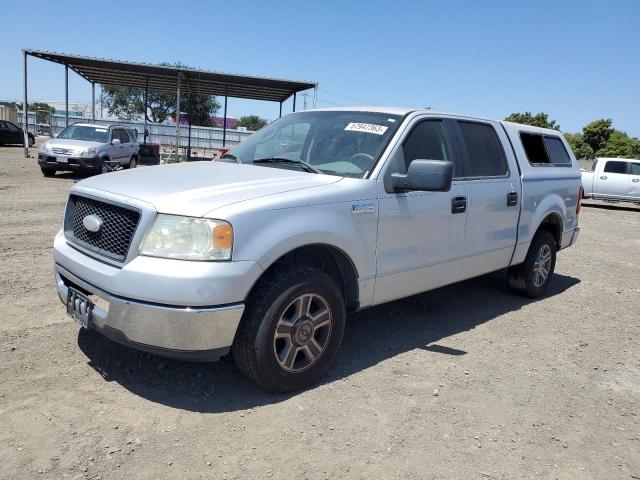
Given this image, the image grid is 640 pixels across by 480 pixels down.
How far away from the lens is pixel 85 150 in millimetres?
14453

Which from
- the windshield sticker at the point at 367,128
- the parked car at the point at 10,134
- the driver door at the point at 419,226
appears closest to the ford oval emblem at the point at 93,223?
the driver door at the point at 419,226

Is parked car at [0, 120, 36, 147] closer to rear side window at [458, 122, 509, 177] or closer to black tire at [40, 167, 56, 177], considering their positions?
black tire at [40, 167, 56, 177]

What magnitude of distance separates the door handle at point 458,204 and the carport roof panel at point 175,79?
1608 centimetres

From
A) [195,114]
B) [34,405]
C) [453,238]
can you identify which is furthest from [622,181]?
[195,114]

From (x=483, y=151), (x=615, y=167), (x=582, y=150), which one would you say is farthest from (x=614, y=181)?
(x=582, y=150)

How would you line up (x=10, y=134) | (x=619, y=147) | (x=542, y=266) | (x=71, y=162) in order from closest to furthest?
(x=542, y=266) < (x=71, y=162) < (x=10, y=134) < (x=619, y=147)

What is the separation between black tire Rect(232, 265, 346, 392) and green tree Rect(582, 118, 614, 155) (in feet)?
154

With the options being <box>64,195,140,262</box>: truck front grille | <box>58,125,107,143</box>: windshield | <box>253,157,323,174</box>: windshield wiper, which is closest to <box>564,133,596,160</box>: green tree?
<box>58,125,107,143</box>: windshield

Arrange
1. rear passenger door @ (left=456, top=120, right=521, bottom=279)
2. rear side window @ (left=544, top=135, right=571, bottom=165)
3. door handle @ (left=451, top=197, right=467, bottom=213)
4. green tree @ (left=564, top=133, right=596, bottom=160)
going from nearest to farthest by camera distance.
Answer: door handle @ (left=451, top=197, right=467, bottom=213) → rear passenger door @ (left=456, top=120, right=521, bottom=279) → rear side window @ (left=544, top=135, right=571, bottom=165) → green tree @ (left=564, top=133, right=596, bottom=160)

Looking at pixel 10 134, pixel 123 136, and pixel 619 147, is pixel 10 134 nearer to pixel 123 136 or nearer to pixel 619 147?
pixel 123 136

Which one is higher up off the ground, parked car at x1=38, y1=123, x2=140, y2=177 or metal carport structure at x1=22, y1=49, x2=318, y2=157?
metal carport structure at x1=22, y1=49, x2=318, y2=157

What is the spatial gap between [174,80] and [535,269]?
20548 millimetres

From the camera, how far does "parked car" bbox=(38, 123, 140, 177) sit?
14414mm

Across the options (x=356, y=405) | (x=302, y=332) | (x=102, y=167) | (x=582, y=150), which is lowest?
(x=356, y=405)
